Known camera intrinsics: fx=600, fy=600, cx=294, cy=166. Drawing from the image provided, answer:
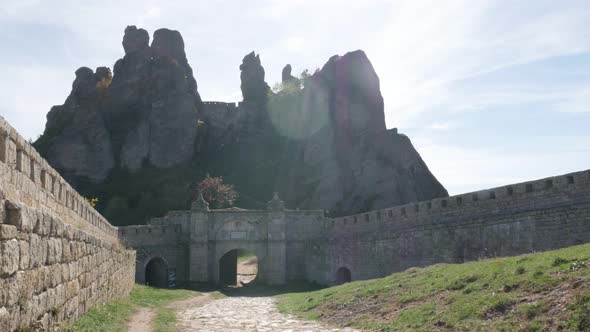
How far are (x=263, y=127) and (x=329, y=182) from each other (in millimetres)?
16401

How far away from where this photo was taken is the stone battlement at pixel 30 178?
6250mm

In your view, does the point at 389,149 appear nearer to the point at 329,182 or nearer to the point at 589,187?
the point at 329,182

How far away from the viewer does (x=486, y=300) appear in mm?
10305

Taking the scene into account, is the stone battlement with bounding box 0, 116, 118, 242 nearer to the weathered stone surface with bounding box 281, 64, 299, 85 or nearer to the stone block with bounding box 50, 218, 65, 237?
the stone block with bounding box 50, 218, 65, 237

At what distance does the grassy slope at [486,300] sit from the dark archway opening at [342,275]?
16.6 metres

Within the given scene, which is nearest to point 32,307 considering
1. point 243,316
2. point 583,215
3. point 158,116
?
point 243,316

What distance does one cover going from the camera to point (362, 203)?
53.2 m

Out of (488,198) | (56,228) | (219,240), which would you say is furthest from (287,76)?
(56,228)

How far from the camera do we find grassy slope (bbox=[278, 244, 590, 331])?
28.5 feet

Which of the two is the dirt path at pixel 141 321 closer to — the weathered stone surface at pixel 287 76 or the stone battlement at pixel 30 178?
the stone battlement at pixel 30 178

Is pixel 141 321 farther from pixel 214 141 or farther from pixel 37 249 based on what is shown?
pixel 214 141

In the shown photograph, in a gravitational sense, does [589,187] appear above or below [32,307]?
above

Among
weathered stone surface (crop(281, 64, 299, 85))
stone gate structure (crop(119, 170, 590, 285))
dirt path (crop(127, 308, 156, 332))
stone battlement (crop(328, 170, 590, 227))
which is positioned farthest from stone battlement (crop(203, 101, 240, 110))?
dirt path (crop(127, 308, 156, 332))

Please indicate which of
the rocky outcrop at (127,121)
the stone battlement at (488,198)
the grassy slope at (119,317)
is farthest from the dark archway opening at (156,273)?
the rocky outcrop at (127,121)
